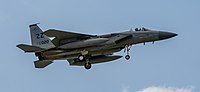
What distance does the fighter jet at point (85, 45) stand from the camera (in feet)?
143

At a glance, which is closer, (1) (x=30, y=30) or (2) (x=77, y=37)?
(2) (x=77, y=37)

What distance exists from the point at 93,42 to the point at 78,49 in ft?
5.36

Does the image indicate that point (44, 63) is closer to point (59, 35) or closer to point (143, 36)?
point (59, 35)

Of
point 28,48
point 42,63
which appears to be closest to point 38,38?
point 42,63

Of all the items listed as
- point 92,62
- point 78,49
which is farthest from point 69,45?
point 92,62

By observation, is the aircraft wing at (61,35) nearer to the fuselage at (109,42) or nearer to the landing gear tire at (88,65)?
the fuselage at (109,42)

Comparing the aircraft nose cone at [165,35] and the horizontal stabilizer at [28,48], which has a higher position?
the aircraft nose cone at [165,35]

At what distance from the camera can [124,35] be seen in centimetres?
4362

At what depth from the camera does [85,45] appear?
144 feet

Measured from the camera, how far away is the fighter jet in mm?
43469

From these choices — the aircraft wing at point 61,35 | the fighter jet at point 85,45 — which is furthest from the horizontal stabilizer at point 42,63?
the aircraft wing at point 61,35

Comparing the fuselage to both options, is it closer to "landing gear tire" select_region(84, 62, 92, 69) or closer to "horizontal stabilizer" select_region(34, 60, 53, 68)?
"landing gear tire" select_region(84, 62, 92, 69)

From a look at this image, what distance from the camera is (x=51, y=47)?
1789 inches

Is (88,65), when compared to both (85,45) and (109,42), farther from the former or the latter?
(109,42)
